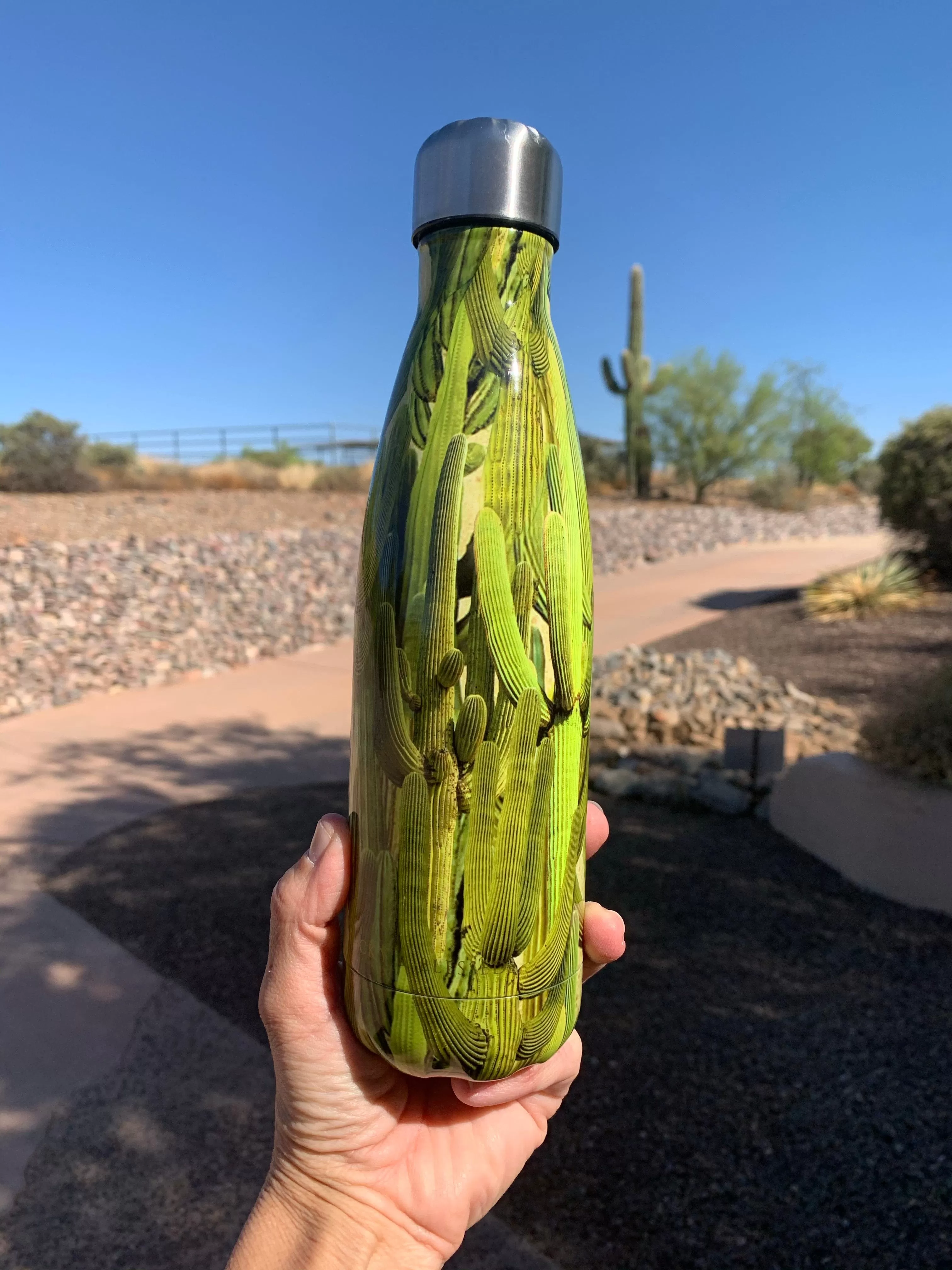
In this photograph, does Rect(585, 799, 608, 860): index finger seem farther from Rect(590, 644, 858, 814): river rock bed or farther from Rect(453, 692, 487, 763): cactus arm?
Rect(590, 644, 858, 814): river rock bed

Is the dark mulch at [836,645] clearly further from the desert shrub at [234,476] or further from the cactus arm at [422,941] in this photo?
the desert shrub at [234,476]

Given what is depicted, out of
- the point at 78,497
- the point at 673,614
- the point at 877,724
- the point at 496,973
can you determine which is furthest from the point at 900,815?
the point at 78,497

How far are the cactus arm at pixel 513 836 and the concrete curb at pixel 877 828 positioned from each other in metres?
3.62

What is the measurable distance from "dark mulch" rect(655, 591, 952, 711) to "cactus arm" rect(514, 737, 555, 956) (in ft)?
22.1

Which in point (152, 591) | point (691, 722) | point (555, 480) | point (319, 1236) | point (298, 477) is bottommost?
point (691, 722)

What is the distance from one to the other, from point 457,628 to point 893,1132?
8.28ft

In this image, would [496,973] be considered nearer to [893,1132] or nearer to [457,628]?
[457,628]

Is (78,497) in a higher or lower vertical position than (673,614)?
higher

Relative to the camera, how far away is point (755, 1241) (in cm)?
239

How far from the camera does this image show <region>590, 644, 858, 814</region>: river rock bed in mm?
5723

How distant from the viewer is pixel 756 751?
552 cm

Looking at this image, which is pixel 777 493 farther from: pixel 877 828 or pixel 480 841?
pixel 480 841

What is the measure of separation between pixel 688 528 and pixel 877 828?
16.1m

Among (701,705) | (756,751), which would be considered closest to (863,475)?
(701,705)
